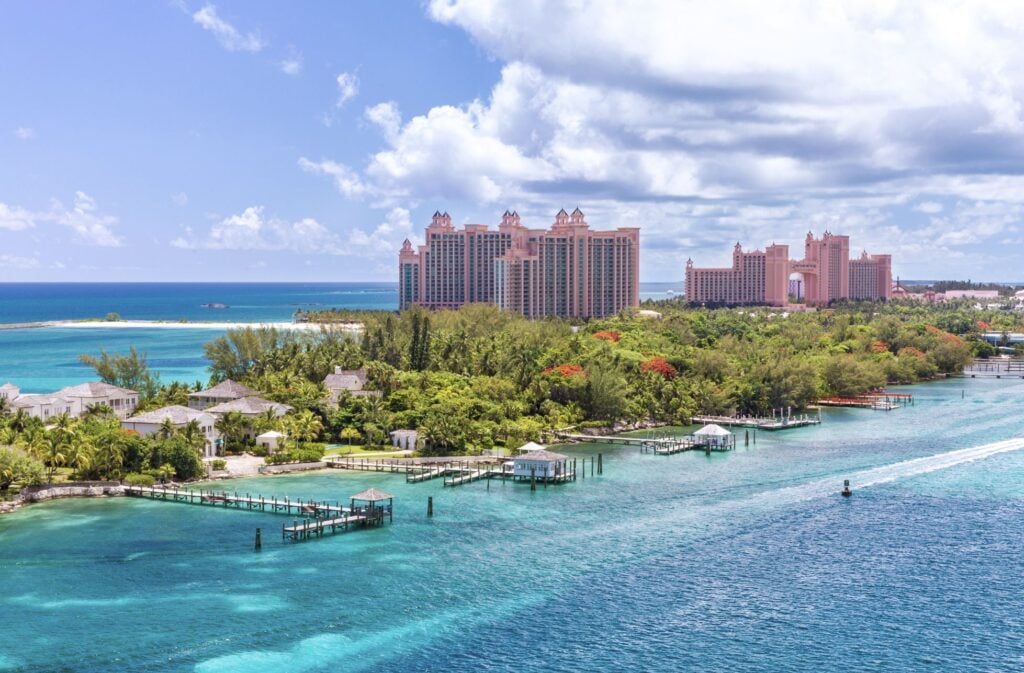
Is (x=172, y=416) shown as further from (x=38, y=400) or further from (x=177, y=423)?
(x=38, y=400)

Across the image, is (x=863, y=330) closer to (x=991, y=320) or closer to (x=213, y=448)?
(x=991, y=320)

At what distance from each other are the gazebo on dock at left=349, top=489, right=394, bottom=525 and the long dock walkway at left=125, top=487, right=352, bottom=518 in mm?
618

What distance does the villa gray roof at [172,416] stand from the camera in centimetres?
5925

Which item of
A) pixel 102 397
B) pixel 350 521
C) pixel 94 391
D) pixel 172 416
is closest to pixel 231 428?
pixel 172 416

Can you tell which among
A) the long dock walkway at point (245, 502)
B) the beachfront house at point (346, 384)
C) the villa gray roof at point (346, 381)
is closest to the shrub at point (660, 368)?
the beachfront house at point (346, 384)

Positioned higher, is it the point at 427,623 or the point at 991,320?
the point at 991,320

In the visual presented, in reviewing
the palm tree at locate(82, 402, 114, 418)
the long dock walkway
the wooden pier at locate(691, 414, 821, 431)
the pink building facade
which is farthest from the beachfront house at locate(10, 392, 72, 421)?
the pink building facade

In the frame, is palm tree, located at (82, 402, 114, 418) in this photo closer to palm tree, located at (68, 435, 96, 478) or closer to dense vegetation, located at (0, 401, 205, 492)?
dense vegetation, located at (0, 401, 205, 492)

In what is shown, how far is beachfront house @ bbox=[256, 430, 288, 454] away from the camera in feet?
198

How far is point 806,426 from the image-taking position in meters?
80.2

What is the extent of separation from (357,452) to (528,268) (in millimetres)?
101747

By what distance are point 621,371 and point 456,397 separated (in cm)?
1799

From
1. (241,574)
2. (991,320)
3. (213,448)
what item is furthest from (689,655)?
(991,320)

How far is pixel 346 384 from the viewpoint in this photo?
245 feet
